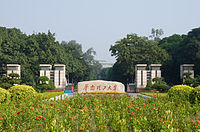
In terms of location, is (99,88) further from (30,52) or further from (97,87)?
(30,52)

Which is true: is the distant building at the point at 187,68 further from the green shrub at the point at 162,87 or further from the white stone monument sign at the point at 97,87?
the white stone monument sign at the point at 97,87

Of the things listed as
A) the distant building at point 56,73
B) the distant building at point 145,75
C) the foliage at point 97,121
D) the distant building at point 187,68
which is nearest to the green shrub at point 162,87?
the distant building at point 145,75

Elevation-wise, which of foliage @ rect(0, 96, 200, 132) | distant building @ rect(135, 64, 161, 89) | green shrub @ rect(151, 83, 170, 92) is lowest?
green shrub @ rect(151, 83, 170, 92)

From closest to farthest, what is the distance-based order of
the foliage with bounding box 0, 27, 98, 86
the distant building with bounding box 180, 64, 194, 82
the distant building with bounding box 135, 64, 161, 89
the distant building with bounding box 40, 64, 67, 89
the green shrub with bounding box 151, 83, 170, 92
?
the green shrub with bounding box 151, 83, 170, 92 < the distant building with bounding box 180, 64, 194, 82 < the distant building with bounding box 135, 64, 161, 89 < the distant building with bounding box 40, 64, 67, 89 < the foliage with bounding box 0, 27, 98, 86

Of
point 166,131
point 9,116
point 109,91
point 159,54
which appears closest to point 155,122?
point 166,131

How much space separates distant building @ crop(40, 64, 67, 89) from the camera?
118ft

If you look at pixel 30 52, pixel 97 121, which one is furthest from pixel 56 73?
pixel 97 121

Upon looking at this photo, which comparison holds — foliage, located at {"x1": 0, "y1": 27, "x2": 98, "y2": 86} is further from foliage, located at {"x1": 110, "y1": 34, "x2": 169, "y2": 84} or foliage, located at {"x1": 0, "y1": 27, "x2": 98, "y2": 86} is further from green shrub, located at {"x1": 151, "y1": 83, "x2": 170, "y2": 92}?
green shrub, located at {"x1": 151, "y1": 83, "x2": 170, "y2": 92}

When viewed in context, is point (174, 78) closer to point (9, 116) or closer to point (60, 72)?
point (60, 72)

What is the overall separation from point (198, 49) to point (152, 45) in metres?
8.47

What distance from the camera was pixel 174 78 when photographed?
130 ft

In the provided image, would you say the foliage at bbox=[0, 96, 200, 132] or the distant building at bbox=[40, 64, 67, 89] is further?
the distant building at bbox=[40, 64, 67, 89]

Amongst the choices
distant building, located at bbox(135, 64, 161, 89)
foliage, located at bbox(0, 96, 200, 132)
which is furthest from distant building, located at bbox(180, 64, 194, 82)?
Result: foliage, located at bbox(0, 96, 200, 132)

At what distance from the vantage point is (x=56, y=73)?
36.1 m
